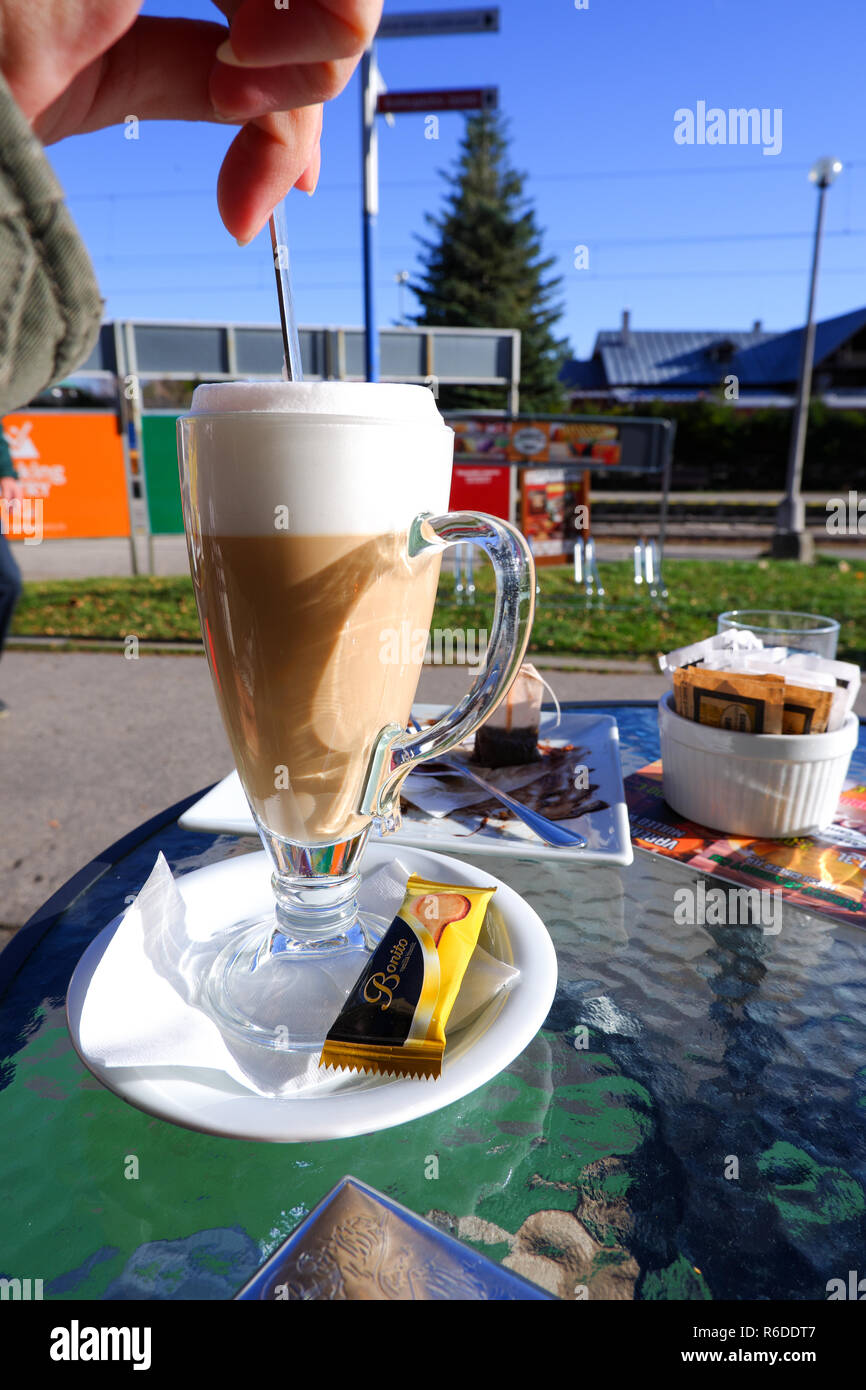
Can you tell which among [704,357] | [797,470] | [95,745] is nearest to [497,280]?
[704,357]

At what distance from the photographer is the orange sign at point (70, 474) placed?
24.0 ft

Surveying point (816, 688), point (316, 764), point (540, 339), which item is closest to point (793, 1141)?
point (316, 764)

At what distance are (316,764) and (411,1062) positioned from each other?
0.31m

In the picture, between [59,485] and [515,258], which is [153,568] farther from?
[515,258]

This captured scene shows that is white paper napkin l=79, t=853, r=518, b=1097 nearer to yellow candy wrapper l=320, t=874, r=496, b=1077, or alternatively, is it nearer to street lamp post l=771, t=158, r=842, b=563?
yellow candy wrapper l=320, t=874, r=496, b=1077

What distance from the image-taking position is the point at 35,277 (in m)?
0.39

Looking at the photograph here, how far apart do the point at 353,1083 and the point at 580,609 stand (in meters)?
6.04

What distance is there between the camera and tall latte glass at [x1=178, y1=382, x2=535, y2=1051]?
0.71 m

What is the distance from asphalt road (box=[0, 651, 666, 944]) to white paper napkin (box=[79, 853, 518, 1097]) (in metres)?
1.64

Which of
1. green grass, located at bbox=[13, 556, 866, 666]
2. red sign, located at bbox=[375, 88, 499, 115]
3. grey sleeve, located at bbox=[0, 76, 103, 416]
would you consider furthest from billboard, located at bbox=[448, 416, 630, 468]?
grey sleeve, located at bbox=[0, 76, 103, 416]

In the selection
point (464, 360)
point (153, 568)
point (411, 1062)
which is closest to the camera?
point (411, 1062)

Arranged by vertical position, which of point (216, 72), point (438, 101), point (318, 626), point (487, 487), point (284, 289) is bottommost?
point (487, 487)

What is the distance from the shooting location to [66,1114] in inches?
24.5

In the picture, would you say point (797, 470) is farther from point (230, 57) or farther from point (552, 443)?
point (230, 57)
